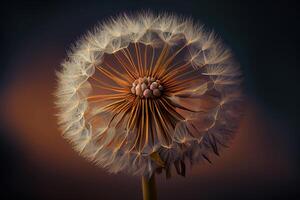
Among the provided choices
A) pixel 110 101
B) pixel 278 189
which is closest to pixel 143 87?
pixel 110 101

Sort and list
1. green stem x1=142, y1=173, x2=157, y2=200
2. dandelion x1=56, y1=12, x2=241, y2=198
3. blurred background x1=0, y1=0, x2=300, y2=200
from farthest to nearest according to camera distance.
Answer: blurred background x1=0, y1=0, x2=300, y2=200 → green stem x1=142, y1=173, x2=157, y2=200 → dandelion x1=56, y1=12, x2=241, y2=198

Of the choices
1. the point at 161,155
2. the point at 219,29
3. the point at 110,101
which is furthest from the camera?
the point at 219,29

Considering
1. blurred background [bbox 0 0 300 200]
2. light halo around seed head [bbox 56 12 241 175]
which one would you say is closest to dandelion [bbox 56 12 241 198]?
light halo around seed head [bbox 56 12 241 175]

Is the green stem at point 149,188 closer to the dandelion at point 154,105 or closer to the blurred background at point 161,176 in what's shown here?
the dandelion at point 154,105

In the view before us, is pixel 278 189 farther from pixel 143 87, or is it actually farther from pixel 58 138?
pixel 58 138

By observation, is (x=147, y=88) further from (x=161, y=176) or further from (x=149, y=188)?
(x=161, y=176)

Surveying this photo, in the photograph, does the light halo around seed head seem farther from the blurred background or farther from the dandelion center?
the blurred background

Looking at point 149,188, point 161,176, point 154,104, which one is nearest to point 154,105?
point 154,104
